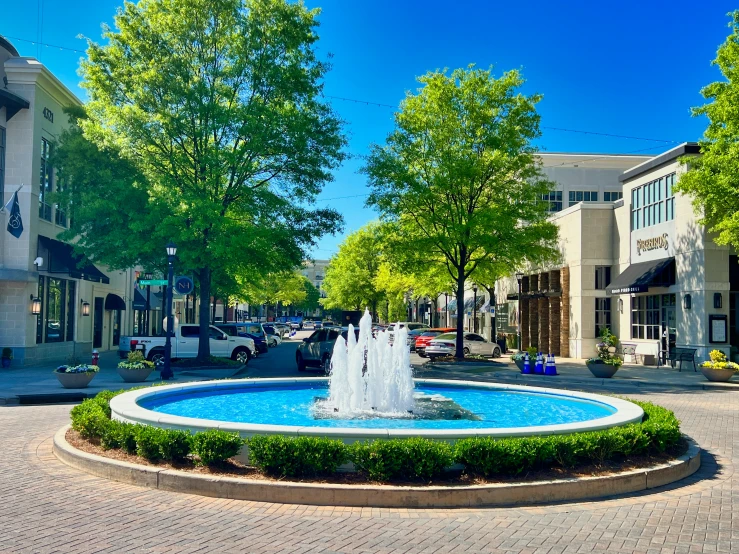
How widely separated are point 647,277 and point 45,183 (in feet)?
89.4

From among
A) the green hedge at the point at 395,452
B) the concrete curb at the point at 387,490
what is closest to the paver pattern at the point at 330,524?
the concrete curb at the point at 387,490

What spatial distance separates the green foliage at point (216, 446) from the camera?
27.6ft

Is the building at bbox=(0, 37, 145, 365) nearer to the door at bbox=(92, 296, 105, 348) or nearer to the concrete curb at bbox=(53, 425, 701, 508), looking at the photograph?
the door at bbox=(92, 296, 105, 348)

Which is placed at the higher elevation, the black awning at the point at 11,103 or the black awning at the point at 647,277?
the black awning at the point at 11,103

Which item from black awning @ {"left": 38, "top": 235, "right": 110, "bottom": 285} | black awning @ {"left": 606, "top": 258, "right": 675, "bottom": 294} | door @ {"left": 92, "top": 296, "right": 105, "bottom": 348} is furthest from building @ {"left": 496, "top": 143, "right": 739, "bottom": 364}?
door @ {"left": 92, "top": 296, "right": 105, "bottom": 348}

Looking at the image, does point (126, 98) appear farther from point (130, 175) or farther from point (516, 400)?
point (516, 400)

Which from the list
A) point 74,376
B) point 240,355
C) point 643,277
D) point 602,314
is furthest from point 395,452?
point 602,314

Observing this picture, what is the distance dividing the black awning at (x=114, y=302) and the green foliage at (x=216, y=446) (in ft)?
110

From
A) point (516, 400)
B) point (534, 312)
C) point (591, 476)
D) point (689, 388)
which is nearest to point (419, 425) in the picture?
point (591, 476)

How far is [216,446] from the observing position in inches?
331

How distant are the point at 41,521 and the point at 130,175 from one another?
22.8 metres

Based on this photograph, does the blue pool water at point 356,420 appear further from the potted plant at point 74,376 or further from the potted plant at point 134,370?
the potted plant at point 134,370

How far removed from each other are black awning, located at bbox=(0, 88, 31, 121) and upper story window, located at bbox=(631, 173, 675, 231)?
90.5ft

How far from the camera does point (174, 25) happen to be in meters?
25.5
